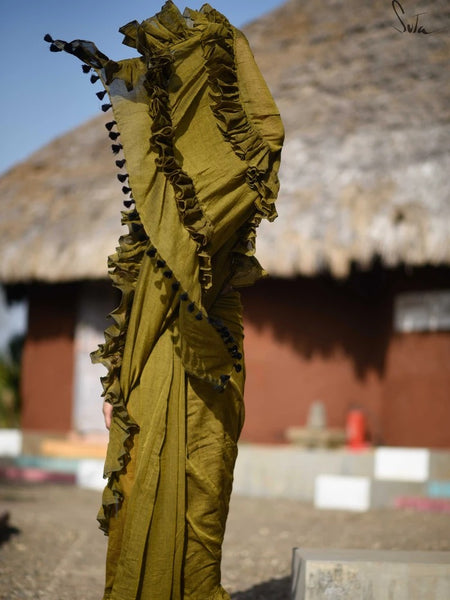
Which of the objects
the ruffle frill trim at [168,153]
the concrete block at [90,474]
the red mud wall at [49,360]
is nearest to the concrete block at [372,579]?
the ruffle frill trim at [168,153]

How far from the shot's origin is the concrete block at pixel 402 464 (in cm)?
768

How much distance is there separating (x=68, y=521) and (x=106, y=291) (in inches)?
166

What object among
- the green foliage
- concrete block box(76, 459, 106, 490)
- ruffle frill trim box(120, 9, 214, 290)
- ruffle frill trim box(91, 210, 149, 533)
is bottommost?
concrete block box(76, 459, 106, 490)

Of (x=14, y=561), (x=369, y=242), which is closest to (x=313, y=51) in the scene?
(x=369, y=242)

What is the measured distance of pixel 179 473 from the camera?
9.34 feet

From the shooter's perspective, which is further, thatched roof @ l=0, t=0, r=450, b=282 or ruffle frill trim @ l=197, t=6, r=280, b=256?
thatched roof @ l=0, t=0, r=450, b=282

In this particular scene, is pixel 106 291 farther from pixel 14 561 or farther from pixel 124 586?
pixel 124 586

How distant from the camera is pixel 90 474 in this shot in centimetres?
936

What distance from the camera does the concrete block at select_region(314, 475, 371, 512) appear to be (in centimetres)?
761

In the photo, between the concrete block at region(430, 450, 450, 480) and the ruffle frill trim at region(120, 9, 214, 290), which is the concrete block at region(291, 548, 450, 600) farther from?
the concrete block at region(430, 450, 450, 480)

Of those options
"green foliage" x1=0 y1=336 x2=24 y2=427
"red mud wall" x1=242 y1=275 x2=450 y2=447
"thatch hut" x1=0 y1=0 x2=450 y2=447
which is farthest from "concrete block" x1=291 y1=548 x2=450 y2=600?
"green foliage" x1=0 y1=336 x2=24 y2=427

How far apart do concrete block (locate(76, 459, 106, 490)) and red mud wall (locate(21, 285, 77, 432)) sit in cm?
125

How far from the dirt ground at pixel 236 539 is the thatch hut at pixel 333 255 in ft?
5.42

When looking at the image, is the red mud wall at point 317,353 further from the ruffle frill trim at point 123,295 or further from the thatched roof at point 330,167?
the ruffle frill trim at point 123,295
